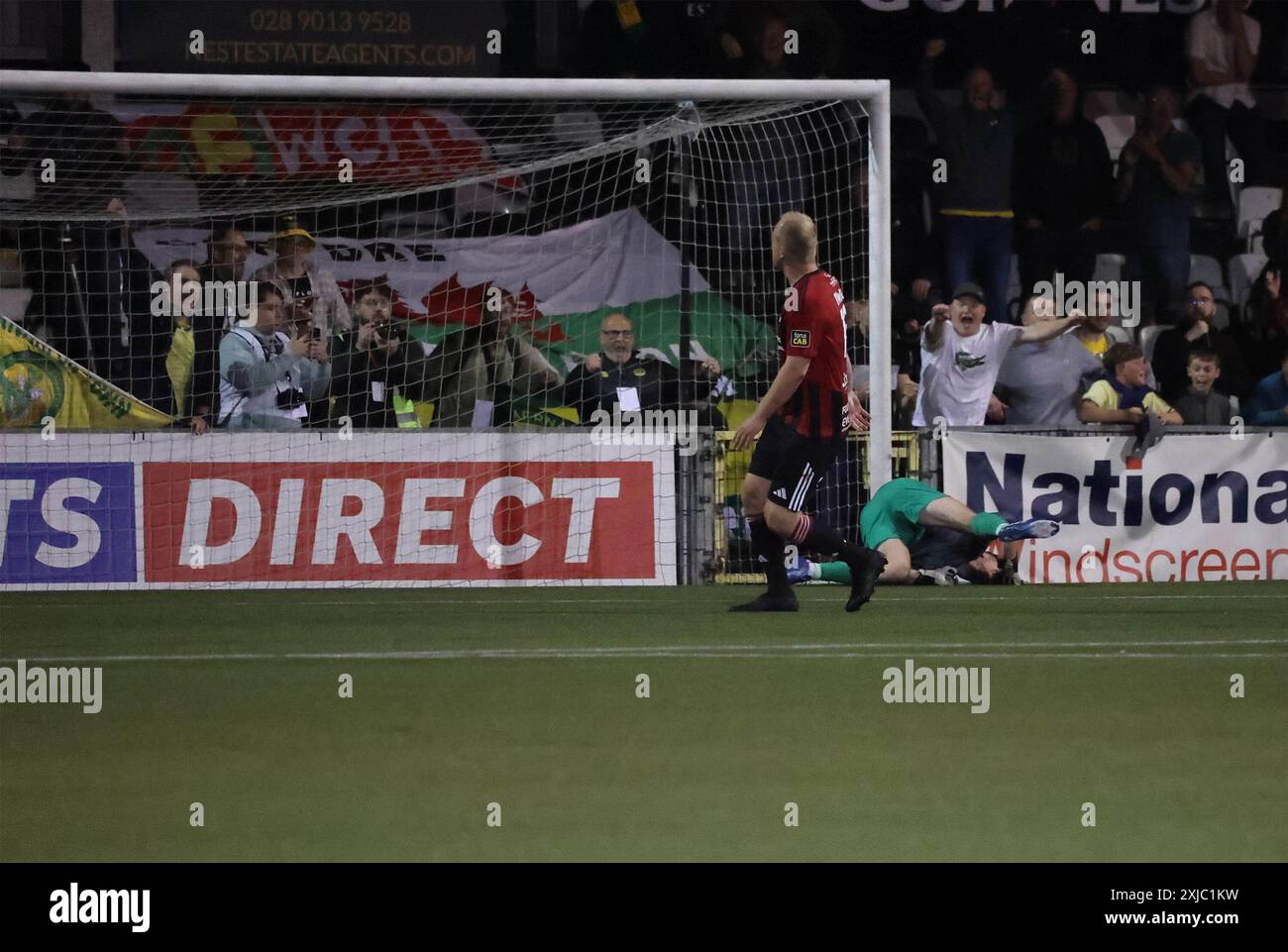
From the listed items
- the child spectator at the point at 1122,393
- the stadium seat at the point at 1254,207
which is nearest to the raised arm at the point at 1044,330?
the child spectator at the point at 1122,393

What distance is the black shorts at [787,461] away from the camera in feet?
34.1

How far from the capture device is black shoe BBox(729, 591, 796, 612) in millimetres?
10703

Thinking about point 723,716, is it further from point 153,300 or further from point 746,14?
point 746,14

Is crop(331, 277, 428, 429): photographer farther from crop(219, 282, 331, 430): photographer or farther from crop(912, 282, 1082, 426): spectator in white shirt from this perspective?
crop(912, 282, 1082, 426): spectator in white shirt

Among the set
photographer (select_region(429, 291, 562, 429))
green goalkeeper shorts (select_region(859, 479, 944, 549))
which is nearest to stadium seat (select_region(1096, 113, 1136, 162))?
photographer (select_region(429, 291, 562, 429))

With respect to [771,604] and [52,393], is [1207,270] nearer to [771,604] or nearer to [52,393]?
[771,604]

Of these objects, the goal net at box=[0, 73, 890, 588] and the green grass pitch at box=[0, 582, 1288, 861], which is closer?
the green grass pitch at box=[0, 582, 1288, 861]

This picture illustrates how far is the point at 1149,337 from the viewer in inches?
653

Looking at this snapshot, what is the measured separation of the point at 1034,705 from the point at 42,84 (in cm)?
762

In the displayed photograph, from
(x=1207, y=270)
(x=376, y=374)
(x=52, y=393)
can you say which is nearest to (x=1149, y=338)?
(x=1207, y=270)

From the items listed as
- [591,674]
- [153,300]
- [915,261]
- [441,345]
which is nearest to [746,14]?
[915,261]

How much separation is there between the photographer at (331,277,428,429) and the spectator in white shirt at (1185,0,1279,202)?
25.0 ft

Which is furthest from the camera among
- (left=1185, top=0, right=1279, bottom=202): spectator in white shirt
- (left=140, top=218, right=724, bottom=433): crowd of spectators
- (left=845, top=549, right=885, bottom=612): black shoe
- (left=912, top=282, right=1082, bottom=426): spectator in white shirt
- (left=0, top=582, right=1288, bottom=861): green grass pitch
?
(left=1185, top=0, right=1279, bottom=202): spectator in white shirt

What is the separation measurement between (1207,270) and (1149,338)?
1.30 m
